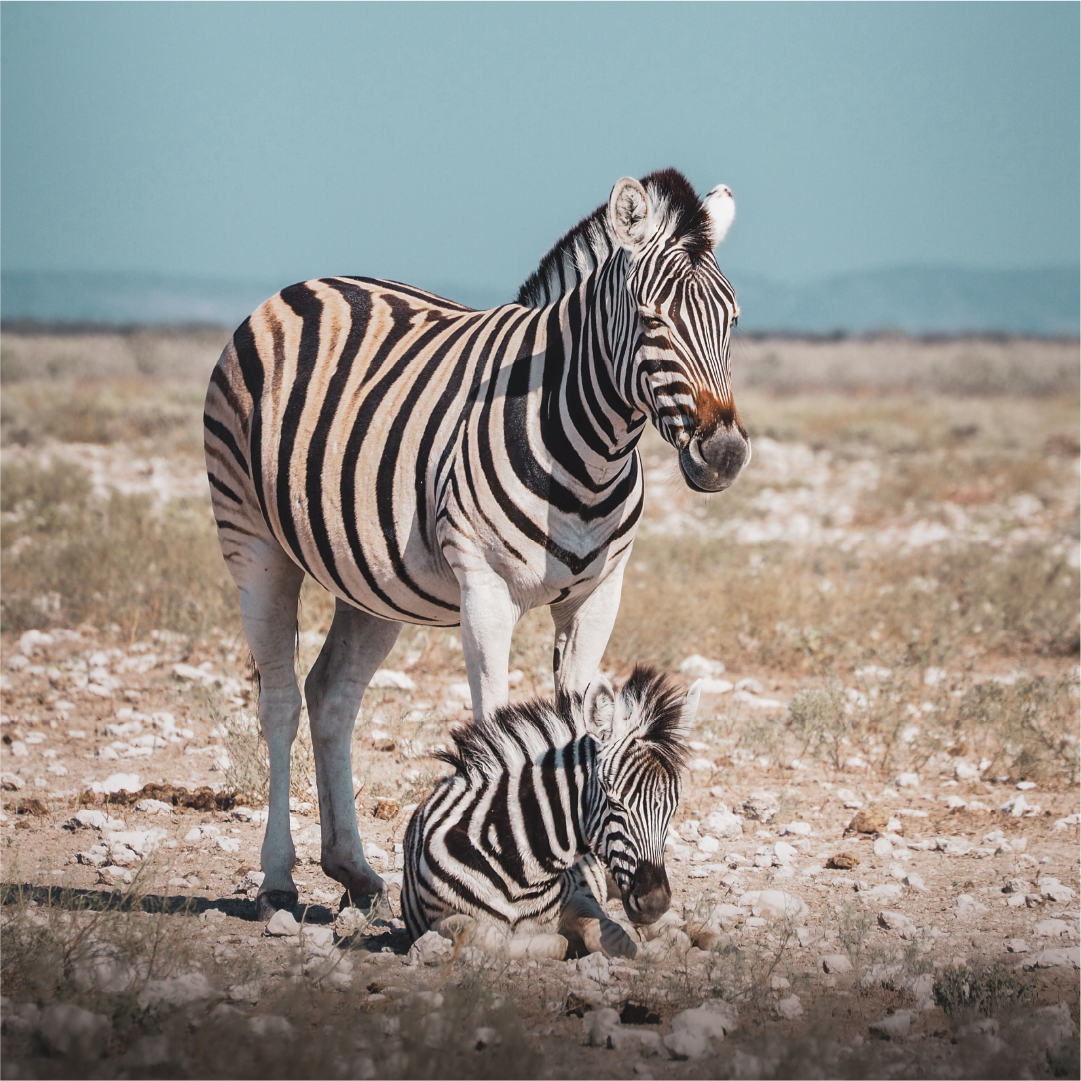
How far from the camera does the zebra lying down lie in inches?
153

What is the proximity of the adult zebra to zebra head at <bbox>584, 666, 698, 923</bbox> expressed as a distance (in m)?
0.44

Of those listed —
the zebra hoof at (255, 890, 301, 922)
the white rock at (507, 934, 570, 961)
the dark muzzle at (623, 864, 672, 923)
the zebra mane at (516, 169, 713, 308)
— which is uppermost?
A: the zebra mane at (516, 169, 713, 308)

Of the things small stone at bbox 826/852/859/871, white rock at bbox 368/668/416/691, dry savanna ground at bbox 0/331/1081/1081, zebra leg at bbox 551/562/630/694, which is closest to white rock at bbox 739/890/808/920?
dry savanna ground at bbox 0/331/1081/1081

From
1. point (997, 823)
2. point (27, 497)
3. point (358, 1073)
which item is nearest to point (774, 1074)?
point (358, 1073)

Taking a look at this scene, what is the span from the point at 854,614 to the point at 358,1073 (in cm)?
653

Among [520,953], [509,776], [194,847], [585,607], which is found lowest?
[194,847]

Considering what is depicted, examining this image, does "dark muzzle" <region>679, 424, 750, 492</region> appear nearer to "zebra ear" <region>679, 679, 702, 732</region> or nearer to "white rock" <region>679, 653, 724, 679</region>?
"zebra ear" <region>679, 679, 702, 732</region>

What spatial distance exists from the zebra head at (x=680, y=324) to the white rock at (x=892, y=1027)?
1.58 meters

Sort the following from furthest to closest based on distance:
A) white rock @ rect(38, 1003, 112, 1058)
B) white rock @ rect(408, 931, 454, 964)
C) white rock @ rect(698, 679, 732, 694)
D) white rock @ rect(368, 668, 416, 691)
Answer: white rock @ rect(698, 679, 732, 694)
white rock @ rect(368, 668, 416, 691)
white rock @ rect(408, 931, 454, 964)
white rock @ rect(38, 1003, 112, 1058)

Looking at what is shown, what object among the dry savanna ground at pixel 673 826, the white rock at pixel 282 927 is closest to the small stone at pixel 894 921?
the dry savanna ground at pixel 673 826

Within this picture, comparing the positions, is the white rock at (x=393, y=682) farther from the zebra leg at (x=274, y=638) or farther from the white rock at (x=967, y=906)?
the white rock at (x=967, y=906)

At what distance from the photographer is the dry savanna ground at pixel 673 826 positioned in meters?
3.27

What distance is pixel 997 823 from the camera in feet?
18.6

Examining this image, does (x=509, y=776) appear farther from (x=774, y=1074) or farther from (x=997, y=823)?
(x=997, y=823)
